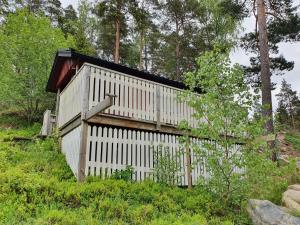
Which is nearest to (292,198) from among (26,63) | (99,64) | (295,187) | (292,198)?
(292,198)

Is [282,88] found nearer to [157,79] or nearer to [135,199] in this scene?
[157,79]

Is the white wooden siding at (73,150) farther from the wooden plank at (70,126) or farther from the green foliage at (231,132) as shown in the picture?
the green foliage at (231,132)

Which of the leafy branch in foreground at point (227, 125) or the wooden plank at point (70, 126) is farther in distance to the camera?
the wooden plank at point (70, 126)

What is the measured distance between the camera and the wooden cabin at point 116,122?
8.04m

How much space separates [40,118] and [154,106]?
456 inches

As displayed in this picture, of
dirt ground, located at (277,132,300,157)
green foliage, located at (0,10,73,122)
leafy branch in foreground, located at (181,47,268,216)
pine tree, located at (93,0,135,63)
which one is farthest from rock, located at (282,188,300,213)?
pine tree, located at (93,0,135,63)

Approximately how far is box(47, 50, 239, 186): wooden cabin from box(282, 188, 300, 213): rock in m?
2.63

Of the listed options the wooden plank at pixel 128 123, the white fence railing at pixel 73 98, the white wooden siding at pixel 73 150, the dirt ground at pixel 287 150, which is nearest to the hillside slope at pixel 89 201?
the white wooden siding at pixel 73 150

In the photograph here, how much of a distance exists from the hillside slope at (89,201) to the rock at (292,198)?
1561 millimetres

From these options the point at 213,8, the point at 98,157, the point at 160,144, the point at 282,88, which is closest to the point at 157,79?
the point at 160,144

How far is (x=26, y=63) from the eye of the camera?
1689cm

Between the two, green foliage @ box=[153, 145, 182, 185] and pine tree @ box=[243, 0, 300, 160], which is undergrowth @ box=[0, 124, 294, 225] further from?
pine tree @ box=[243, 0, 300, 160]

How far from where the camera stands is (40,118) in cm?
1858

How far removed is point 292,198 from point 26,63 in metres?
15.7
